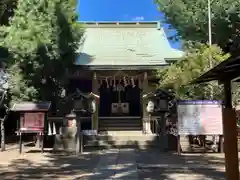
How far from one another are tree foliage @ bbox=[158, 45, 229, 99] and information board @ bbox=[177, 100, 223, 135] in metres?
1.87

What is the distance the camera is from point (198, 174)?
8922mm

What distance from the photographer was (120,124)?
2009cm

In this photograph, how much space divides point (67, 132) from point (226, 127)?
9231 mm

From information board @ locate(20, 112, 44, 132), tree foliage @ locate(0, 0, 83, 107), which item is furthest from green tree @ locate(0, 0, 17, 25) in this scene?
information board @ locate(20, 112, 44, 132)

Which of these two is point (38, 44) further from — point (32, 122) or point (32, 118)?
point (32, 122)

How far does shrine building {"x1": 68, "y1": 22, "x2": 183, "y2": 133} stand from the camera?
18922mm

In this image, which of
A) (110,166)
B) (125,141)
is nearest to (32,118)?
(125,141)

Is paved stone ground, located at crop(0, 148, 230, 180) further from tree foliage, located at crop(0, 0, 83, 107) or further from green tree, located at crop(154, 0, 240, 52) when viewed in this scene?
green tree, located at crop(154, 0, 240, 52)

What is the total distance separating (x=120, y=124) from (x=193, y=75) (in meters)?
6.17

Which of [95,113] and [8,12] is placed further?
[95,113]

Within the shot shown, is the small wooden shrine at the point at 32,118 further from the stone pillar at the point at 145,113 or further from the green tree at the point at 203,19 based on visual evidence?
the green tree at the point at 203,19

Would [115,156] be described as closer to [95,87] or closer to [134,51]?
[95,87]

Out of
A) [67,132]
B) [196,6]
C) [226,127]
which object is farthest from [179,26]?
[226,127]

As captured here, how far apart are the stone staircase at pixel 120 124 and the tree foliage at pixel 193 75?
424cm
